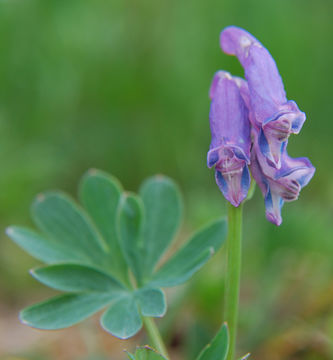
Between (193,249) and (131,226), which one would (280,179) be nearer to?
(193,249)

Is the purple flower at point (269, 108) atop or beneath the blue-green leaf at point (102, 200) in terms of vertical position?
beneath

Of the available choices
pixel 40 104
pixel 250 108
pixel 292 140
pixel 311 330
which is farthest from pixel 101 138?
pixel 250 108

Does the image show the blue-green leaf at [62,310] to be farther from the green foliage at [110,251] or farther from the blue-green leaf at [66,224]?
the blue-green leaf at [66,224]

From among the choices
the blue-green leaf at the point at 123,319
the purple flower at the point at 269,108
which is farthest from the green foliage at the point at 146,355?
the purple flower at the point at 269,108

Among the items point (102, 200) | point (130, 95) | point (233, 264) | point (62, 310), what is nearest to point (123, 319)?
point (62, 310)

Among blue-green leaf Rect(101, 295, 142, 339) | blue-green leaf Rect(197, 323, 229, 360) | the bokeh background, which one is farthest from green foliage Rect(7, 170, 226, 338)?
the bokeh background

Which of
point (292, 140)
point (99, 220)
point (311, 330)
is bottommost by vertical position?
point (311, 330)

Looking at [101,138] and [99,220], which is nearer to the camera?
[99,220]

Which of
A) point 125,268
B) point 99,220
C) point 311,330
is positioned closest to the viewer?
Result: point 125,268

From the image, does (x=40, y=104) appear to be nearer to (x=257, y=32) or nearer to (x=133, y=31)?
(x=133, y=31)
